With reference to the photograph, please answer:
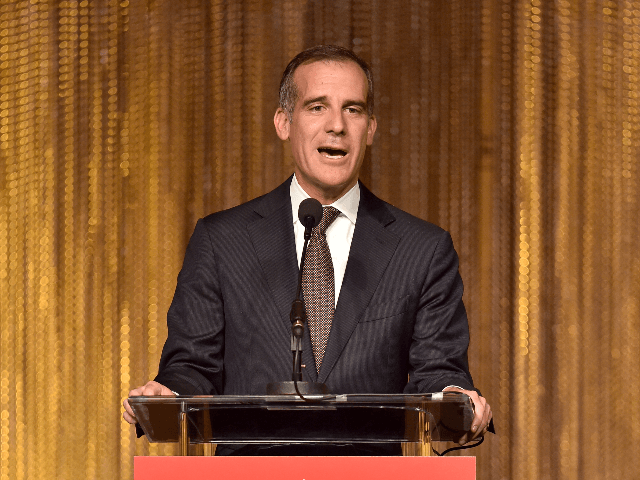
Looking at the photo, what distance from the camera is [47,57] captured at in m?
2.82

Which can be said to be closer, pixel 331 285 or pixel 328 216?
pixel 331 285

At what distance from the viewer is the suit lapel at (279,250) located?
5.85 feet

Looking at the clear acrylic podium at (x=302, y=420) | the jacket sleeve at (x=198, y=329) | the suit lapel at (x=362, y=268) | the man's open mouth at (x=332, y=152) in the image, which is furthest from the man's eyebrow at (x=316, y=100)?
the clear acrylic podium at (x=302, y=420)

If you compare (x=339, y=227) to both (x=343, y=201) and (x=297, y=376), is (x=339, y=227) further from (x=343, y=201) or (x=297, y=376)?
(x=297, y=376)

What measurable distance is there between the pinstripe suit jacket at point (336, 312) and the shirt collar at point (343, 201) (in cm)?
3

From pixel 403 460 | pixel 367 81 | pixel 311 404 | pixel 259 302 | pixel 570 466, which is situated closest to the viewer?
pixel 403 460

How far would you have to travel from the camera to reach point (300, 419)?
4.44ft

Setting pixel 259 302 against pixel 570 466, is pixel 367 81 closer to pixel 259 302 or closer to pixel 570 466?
pixel 259 302

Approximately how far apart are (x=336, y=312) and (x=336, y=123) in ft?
1.55

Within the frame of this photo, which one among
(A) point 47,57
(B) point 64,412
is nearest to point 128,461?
(B) point 64,412

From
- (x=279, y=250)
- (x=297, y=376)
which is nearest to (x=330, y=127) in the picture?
(x=279, y=250)

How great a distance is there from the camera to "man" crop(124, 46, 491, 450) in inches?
69.6

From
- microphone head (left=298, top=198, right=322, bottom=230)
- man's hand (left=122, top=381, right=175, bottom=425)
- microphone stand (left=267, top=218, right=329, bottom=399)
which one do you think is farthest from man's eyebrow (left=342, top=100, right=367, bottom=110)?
man's hand (left=122, top=381, right=175, bottom=425)

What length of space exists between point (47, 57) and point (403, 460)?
2173 mm
